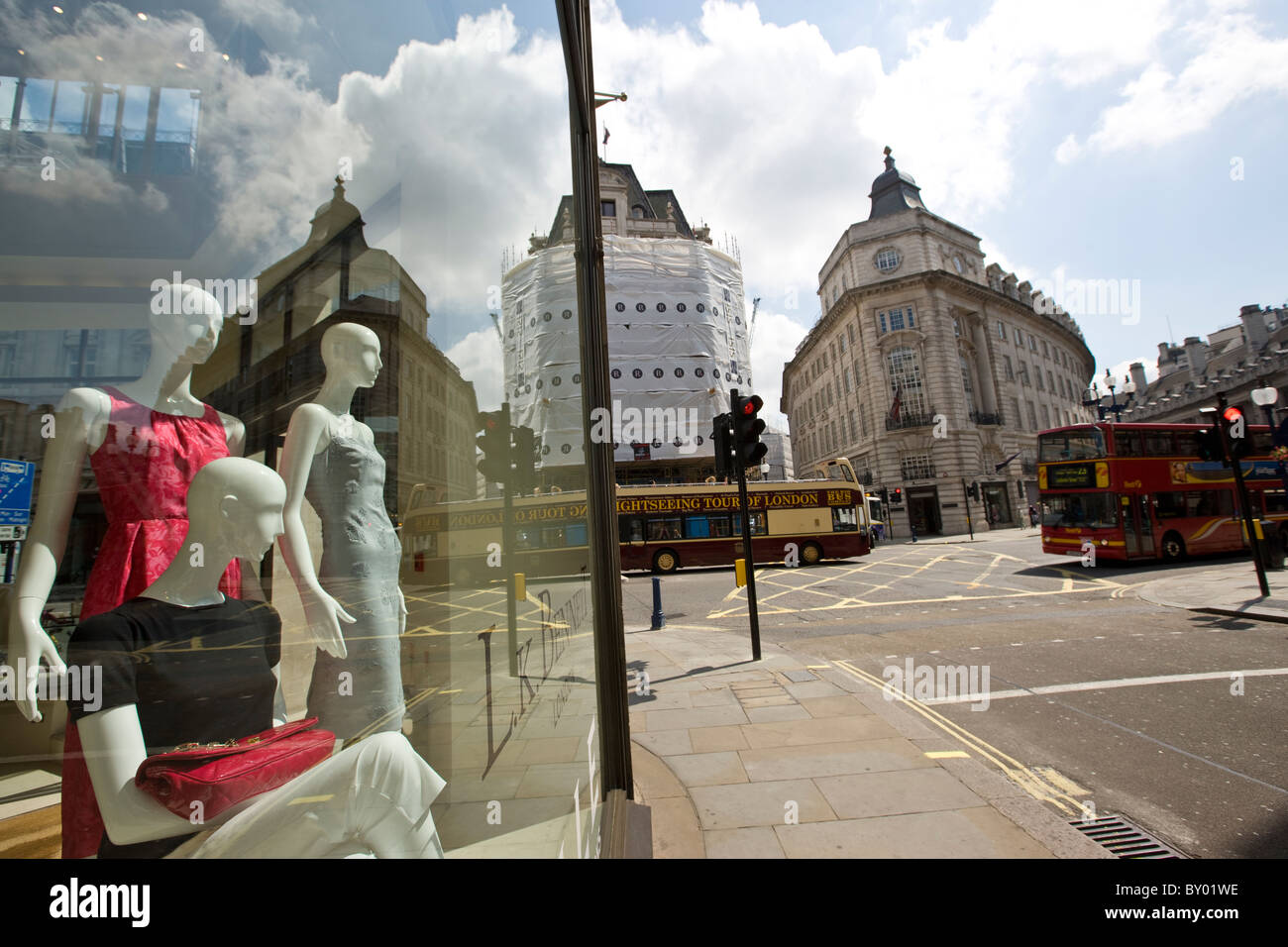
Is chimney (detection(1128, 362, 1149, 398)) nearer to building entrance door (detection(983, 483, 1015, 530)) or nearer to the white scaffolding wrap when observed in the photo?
building entrance door (detection(983, 483, 1015, 530))

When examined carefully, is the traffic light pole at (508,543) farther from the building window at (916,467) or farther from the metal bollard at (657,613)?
the building window at (916,467)

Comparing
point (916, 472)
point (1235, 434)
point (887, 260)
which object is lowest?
point (1235, 434)

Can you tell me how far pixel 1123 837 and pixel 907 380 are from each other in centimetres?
3462

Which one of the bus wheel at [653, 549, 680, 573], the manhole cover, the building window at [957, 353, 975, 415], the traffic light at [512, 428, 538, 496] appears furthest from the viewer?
the building window at [957, 353, 975, 415]

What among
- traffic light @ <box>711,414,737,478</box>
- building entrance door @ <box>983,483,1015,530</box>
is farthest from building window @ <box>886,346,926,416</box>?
traffic light @ <box>711,414,737,478</box>

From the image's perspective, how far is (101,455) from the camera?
2.16 ft

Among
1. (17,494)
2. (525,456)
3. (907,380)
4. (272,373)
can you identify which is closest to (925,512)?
(907,380)

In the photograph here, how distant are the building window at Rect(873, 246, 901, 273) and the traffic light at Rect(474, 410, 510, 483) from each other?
3972 cm

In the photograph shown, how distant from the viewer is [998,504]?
3381 cm

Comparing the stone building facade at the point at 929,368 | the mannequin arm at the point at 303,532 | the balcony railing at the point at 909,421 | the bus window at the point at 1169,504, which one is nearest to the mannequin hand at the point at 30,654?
the mannequin arm at the point at 303,532

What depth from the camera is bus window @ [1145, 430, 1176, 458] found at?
14.5 metres

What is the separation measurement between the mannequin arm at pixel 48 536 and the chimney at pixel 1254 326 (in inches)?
2399

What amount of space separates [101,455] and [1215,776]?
5.18 m

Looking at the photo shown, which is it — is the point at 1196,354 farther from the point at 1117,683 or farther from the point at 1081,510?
the point at 1117,683
